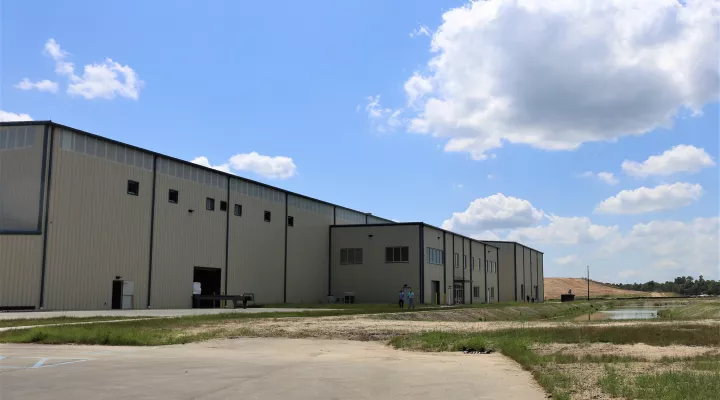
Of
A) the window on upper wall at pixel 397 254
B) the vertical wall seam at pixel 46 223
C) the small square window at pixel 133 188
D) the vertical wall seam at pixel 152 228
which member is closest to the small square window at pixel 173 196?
the vertical wall seam at pixel 152 228

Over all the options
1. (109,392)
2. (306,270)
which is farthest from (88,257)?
(109,392)

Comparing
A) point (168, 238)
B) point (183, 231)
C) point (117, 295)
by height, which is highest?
point (183, 231)

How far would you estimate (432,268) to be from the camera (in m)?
67.6

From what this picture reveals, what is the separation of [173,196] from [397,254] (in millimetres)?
24744

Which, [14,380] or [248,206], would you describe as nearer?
[14,380]

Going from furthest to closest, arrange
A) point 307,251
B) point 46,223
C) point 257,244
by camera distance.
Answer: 1. point 307,251
2. point 257,244
3. point 46,223

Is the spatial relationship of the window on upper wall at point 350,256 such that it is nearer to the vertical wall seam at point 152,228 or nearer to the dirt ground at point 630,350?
the vertical wall seam at point 152,228

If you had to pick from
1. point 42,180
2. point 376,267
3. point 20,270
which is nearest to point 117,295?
point 20,270

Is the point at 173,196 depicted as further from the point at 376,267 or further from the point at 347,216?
the point at 347,216

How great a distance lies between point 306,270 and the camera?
215ft

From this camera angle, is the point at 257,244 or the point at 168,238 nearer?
the point at 168,238

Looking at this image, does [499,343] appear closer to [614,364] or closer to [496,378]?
[614,364]

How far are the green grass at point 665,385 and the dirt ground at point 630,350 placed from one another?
3700 millimetres

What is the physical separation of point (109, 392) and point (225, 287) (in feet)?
146
